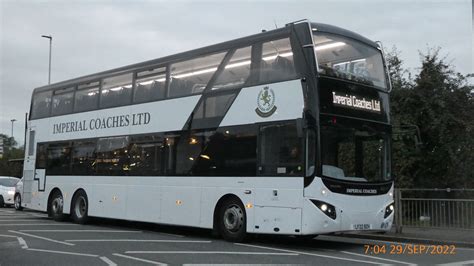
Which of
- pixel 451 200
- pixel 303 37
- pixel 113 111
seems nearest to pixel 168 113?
pixel 113 111

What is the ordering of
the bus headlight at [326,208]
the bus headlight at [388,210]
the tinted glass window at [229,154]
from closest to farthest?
the bus headlight at [326,208], the bus headlight at [388,210], the tinted glass window at [229,154]

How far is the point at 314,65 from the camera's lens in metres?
10.5

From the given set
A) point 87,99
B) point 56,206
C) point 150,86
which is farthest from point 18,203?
point 150,86

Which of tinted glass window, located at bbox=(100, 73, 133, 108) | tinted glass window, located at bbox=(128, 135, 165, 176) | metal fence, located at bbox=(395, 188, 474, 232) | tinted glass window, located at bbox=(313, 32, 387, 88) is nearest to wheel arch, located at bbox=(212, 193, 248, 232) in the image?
tinted glass window, located at bbox=(128, 135, 165, 176)

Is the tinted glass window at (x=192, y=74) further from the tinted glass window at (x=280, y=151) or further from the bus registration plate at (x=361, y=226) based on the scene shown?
the bus registration plate at (x=361, y=226)

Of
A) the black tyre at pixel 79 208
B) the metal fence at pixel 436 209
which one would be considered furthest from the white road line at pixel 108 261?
the metal fence at pixel 436 209

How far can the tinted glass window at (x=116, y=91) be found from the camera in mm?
15180

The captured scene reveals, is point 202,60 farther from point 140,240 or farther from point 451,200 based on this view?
point 451,200

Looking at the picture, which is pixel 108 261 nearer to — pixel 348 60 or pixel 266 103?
pixel 266 103

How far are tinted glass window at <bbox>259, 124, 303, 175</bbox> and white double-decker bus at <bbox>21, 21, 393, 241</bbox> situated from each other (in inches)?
0.9

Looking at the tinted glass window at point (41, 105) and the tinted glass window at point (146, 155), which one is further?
the tinted glass window at point (41, 105)

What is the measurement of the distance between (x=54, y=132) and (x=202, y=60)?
748cm

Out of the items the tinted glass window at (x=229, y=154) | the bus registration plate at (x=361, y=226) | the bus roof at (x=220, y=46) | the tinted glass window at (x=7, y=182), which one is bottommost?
the bus registration plate at (x=361, y=226)

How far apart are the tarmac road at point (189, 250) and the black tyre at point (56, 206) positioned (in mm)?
3166
